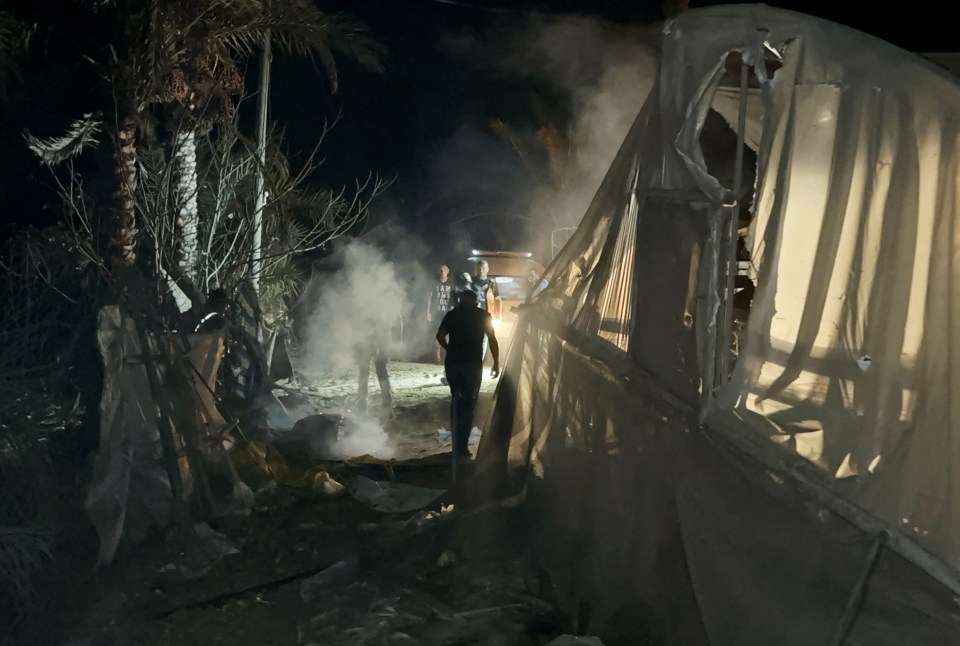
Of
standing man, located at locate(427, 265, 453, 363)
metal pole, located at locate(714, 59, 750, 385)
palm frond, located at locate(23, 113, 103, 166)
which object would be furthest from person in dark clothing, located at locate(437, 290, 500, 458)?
standing man, located at locate(427, 265, 453, 363)

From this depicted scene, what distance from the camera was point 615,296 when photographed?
532 cm

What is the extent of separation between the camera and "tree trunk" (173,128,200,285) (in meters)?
10.0

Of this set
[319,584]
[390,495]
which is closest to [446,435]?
[390,495]

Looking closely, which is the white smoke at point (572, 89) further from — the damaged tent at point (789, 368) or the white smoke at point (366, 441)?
the damaged tent at point (789, 368)

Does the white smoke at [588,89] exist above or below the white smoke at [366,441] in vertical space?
above

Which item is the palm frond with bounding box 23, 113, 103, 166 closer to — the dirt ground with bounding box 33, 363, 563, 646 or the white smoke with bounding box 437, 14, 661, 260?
the dirt ground with bounding box 33, 363, 563, 646

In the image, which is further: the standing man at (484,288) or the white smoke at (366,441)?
the standing man at (484,288)

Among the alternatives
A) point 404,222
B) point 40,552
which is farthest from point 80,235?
point 404,222

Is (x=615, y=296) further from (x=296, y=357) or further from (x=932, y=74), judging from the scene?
(x=296, y=357)

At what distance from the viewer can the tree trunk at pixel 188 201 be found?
33.0 feet

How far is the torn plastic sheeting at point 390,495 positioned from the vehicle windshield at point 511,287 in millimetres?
10548

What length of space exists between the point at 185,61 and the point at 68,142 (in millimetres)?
1681

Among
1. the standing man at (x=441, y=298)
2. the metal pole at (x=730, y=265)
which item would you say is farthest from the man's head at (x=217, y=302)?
the standing man at (x=441, y=298)

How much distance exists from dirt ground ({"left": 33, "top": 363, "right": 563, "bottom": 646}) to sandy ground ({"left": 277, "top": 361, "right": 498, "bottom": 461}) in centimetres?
258
